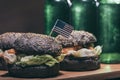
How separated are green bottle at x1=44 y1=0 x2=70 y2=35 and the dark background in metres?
0.06

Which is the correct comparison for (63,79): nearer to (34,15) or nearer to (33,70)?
(33,70)

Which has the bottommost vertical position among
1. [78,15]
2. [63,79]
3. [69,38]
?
[63,79]

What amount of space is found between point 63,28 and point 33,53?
0.84ft

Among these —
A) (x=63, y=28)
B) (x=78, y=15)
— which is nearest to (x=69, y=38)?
(x=63, y=28)

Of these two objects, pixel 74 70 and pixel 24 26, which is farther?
pixel 24 26

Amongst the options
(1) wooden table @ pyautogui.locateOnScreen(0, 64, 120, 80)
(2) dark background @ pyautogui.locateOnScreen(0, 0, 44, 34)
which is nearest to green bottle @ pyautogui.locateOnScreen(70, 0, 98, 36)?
(2) dark background @ pyautogui.locateOnScreen(0, 0, 44, 34)

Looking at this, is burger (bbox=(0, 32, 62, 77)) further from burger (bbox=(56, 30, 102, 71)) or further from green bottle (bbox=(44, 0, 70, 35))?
green bottle (bbox=(44, 0, 70, 35))

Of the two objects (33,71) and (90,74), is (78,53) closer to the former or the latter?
(90,74)

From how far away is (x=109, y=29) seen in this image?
1.60 metres

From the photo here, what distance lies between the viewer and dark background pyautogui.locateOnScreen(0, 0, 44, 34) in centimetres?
152

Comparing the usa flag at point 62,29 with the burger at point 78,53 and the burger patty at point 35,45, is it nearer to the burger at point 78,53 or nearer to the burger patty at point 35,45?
the burger at point 78,53

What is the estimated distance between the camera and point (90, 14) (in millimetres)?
1626

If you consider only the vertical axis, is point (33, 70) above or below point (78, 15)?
below

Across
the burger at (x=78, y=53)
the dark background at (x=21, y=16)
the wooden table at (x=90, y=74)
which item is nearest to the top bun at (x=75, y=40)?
the burger at (x=78, y=53)
